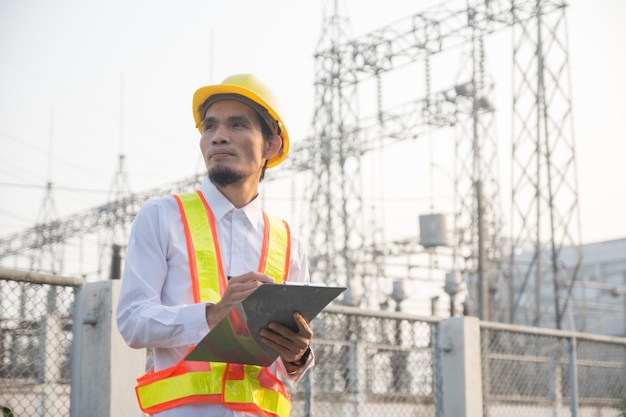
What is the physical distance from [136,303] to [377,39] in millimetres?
23152

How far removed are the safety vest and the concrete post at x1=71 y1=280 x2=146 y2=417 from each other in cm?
178

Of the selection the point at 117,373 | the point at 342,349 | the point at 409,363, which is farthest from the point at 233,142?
the point at 342,349

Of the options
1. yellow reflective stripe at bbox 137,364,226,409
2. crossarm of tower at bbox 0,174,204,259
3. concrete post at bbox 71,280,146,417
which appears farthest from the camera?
crossarm of tower at bbox 0,174,204,259

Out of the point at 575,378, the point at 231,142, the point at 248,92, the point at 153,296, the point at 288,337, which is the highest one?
the point at 248,92

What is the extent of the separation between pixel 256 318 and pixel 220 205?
61 centimetres

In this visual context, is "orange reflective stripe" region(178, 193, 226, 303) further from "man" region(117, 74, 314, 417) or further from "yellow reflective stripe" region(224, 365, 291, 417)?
"yellow reflective stripe" region(224, 365, 291, 417)

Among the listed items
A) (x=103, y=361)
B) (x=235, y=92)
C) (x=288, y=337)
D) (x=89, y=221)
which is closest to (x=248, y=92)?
(x=235, y=92)

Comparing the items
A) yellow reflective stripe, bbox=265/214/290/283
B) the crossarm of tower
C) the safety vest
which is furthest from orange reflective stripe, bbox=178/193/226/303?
the crossarm of tower

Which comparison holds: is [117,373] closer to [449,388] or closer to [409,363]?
[449,388]

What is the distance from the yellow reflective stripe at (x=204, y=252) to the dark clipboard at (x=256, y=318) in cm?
23

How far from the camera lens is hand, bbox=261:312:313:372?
2.63m

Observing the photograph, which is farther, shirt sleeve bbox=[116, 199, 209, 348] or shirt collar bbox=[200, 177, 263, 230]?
shirt collar bbox=[200, 177, 263, 230]

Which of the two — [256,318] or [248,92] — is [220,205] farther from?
[256,318]

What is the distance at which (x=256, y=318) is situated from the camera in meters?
2.54
